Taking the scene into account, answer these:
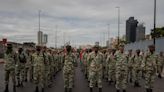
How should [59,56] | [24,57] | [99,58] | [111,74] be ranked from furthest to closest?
[59,56]
[111,74]
[24,57]
[99,58]

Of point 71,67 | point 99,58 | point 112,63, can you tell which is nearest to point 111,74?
point 112,63

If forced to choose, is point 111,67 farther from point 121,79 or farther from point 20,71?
point 20,71

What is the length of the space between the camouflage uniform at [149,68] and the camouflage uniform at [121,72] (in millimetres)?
1182

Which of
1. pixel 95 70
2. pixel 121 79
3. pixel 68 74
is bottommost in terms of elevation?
pixel 121 79

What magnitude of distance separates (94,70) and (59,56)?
583 inches

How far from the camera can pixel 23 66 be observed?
63.0 ft

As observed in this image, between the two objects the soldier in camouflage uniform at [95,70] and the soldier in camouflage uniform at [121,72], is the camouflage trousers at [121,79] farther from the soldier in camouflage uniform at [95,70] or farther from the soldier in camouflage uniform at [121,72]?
the soldier in camouflage uniform at [95,70]

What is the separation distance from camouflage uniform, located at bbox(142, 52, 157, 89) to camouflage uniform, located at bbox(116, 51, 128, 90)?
118cm

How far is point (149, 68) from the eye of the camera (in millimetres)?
14742

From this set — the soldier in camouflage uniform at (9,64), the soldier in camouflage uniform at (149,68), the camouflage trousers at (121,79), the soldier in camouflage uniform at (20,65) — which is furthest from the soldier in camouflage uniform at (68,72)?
the soldier in camouflage uniform at (20,65)

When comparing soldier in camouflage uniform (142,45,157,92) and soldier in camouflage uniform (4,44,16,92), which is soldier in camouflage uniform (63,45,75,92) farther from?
soldier in camouflage uniform (142,45,157,92)

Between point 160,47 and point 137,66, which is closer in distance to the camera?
point 137,66

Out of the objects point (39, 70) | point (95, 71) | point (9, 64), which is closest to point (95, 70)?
point (95, 71)

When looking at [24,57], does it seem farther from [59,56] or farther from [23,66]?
[59,56]
